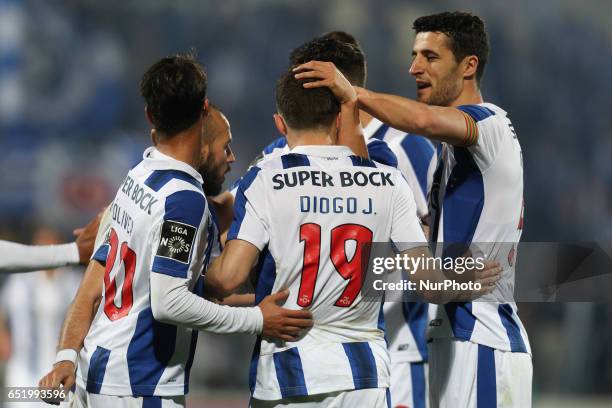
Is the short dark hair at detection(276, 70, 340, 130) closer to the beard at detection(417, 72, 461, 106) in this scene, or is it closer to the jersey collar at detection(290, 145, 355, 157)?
the jersey collar at detection(290, 145, 355, 157)

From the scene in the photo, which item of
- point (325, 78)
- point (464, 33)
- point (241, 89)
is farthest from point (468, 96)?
point (241, 89)

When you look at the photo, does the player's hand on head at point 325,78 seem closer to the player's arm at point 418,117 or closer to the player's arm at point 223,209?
the player's arm at point 418,117

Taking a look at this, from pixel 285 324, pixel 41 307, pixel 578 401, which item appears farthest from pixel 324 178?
pixel 578 401

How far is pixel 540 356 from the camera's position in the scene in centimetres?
1341

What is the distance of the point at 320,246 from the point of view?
401cm

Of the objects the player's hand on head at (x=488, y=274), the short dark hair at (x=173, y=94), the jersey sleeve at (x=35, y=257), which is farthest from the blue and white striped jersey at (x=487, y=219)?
the jersey sleeve at (x=35, y=257)

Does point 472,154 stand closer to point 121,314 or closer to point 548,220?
point 121,314

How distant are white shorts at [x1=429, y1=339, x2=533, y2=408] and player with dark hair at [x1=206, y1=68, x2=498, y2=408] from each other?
1.76 ft

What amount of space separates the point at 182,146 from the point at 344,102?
71cm

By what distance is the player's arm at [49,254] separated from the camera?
495cm

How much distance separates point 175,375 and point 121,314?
335mm

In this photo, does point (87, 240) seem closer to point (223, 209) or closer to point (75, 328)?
point (223, 209)

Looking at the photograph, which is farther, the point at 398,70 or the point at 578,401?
the point at 398,70

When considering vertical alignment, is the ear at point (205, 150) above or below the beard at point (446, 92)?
below
